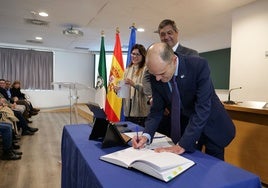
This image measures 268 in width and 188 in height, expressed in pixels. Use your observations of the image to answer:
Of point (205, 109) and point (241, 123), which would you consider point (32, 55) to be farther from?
point (205, 109)

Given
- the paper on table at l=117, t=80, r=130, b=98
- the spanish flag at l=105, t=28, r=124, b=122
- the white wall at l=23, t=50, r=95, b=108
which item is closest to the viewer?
the paper on table at l=117, t=80, r=130, b=98

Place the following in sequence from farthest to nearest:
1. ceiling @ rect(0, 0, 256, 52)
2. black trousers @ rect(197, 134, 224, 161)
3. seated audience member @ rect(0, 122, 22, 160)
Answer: ceiling @ rect(0, 0, 256, 52) → seated audience member @ rect(0, 122, 22, 160) → black trousers @ rect(197, 134, 224, 161)

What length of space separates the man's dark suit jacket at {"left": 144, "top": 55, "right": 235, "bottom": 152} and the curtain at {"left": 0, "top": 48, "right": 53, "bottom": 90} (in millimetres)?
7830

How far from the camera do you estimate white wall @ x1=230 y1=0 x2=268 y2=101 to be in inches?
127

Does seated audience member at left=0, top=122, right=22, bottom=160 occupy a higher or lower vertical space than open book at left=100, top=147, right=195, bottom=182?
lower

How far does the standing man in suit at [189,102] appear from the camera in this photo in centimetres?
113

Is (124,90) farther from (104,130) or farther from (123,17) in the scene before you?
(123,17)

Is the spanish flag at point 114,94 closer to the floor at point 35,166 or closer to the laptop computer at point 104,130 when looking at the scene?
the floor at point 35,166

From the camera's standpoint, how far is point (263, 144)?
2307 mm

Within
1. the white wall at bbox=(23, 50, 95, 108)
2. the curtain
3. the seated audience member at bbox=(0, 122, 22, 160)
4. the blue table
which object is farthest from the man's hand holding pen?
the curtain

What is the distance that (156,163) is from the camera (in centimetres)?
89

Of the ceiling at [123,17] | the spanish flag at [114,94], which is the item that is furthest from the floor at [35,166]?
the ceiling at [123,17]

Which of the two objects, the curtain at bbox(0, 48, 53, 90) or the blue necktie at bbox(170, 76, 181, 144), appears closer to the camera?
the blue necktie at bbox(170, 76, 181, 144)

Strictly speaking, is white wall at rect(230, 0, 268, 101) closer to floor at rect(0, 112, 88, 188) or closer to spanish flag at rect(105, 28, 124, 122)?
spanish flag at rect(105, 28, 124, 122)
